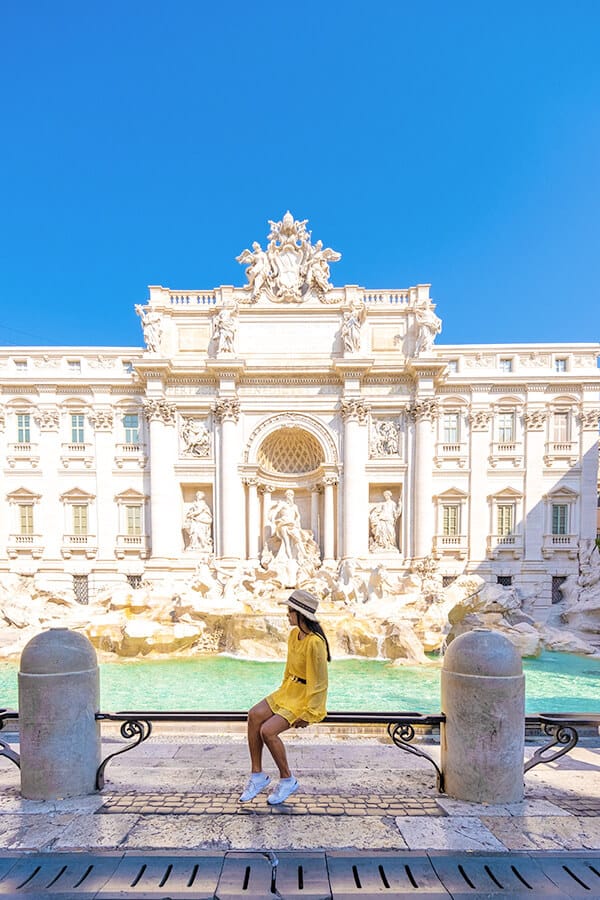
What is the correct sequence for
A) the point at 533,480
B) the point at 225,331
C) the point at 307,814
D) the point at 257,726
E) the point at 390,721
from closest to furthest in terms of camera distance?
the point at 307,814 → the point at 257,726 → the point at 390,721 → the point at 225,331 → the point at 533,480

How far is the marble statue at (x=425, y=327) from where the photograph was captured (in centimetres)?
1770

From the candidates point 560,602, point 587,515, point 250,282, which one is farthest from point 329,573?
point 250,282

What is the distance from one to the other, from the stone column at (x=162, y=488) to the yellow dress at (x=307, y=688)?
1577 cm

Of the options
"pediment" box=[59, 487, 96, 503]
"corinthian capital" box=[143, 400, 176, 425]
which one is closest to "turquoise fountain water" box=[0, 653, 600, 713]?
"pediment" box=[59, 487, 96, 503]

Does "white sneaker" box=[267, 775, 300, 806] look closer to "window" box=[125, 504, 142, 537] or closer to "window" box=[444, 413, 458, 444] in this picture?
"window" box=[125, 504, 142, 537]

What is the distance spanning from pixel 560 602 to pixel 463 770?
17975 millimetres

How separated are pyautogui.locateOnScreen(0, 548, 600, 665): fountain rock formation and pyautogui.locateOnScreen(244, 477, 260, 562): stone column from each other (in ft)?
4.30

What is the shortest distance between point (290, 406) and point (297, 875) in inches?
652

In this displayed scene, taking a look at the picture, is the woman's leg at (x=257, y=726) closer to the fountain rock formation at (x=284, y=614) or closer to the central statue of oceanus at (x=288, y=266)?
the fountain rock formation at (x=284, y=614)

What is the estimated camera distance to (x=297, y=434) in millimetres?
18844

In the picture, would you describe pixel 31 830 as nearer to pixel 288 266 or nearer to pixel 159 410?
pixel 159 410

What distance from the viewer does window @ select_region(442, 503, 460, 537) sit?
1847 cm

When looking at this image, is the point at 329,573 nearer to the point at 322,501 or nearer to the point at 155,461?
the point at 322,501

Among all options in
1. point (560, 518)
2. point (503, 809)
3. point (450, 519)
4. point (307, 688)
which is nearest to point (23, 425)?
point (450, 519)
